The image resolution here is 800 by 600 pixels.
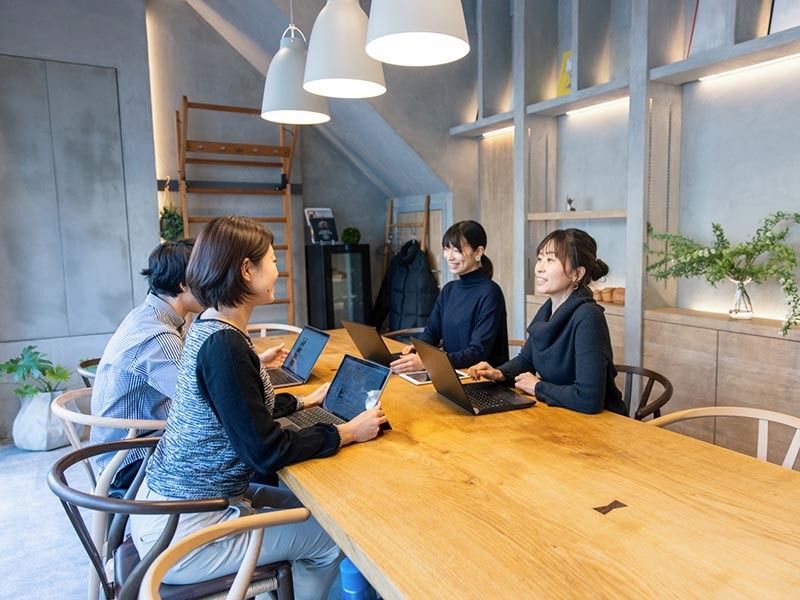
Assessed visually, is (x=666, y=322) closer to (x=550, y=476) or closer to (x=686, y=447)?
(x=686, y=447)

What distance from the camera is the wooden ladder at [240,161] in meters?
5.16

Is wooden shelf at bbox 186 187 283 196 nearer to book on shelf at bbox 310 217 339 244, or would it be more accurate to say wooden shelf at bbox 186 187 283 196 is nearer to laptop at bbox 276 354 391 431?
book on shelf at bbox 310 217 339 244

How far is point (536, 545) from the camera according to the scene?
111cm

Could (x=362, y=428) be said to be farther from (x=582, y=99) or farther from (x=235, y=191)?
(x=235, y=191)

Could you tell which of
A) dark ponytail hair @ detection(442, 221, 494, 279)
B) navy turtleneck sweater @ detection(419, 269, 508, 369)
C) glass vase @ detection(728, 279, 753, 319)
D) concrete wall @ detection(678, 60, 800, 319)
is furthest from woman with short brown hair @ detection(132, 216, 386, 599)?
concrete wall @ detection(678, 60, 800, 319)

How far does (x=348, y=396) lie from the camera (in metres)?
1.96

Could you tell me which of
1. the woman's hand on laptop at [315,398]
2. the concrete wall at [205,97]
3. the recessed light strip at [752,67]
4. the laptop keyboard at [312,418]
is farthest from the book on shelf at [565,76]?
the laptop keyboard at [312,418]

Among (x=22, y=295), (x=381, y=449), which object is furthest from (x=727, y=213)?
(x=22, y=295)

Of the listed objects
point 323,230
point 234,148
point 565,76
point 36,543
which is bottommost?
point 36,543

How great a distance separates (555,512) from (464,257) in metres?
1.74

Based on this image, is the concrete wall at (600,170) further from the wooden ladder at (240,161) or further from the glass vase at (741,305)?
the wooden ladder at (240,161)

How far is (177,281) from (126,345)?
0.33 metres

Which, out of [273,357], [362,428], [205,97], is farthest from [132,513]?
[205,97]

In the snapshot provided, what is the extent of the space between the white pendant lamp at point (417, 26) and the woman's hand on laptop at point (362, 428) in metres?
1.15
